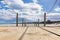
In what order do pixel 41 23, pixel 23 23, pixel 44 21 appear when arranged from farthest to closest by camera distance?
pixel 23 23 → pixel 41 23 → pixel 44 21

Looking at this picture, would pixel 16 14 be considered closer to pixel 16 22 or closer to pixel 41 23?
pixel 16 22

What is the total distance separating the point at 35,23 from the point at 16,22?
1.02 metres

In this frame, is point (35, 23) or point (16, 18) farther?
point (35, 23)

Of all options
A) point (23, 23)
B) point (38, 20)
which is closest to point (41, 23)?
point (38, 20)

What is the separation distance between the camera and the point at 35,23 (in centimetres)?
702

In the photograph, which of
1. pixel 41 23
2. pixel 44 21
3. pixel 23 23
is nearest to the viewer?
pixel 44 21

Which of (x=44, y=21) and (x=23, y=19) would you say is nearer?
(x=44, y=21)

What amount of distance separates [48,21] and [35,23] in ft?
2.32

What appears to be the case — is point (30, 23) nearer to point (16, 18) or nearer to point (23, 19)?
point (23, 19)

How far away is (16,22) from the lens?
20.9ft

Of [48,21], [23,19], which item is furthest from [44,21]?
[23,19]

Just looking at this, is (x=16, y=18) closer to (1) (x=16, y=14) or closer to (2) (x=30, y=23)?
(1) (x=16, y=14)

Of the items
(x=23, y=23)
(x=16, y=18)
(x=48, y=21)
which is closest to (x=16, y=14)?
(x=16, y=18)

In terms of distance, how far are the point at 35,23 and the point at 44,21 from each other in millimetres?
854
